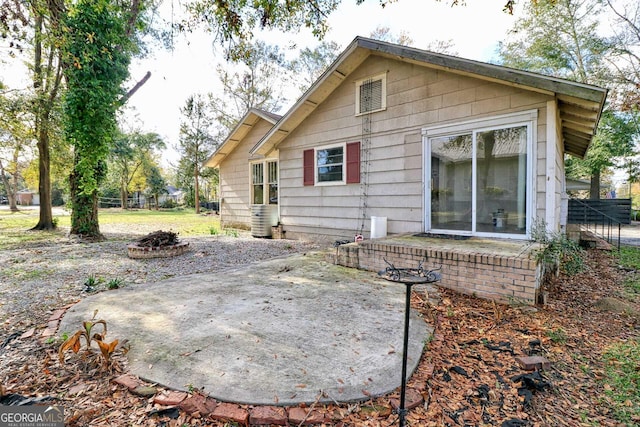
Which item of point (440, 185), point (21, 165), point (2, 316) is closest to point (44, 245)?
point (2, 316)

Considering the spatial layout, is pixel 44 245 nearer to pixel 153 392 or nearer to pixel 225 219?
pixel 225 219

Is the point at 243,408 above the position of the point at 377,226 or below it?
below

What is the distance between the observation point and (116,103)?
779cm

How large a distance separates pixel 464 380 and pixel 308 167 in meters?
6.69

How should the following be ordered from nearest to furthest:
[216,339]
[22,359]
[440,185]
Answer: [22,359], [216,339], [440,185]

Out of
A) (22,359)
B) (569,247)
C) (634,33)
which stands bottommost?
(22,359)

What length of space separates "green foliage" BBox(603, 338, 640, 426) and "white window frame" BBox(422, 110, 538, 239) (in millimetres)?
2481

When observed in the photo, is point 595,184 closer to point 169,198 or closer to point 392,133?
point 392,133

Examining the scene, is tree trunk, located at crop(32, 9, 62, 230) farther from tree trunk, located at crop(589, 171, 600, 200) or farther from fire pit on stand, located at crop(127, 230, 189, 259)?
tree trunk, located at crop(589, 171, 600, 200)

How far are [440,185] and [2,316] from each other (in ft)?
21.9

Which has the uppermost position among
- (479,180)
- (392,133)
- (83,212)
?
(392,133)

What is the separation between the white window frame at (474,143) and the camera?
4.85m

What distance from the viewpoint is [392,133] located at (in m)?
6.56

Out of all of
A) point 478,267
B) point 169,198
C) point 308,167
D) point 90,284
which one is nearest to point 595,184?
point 308,167
